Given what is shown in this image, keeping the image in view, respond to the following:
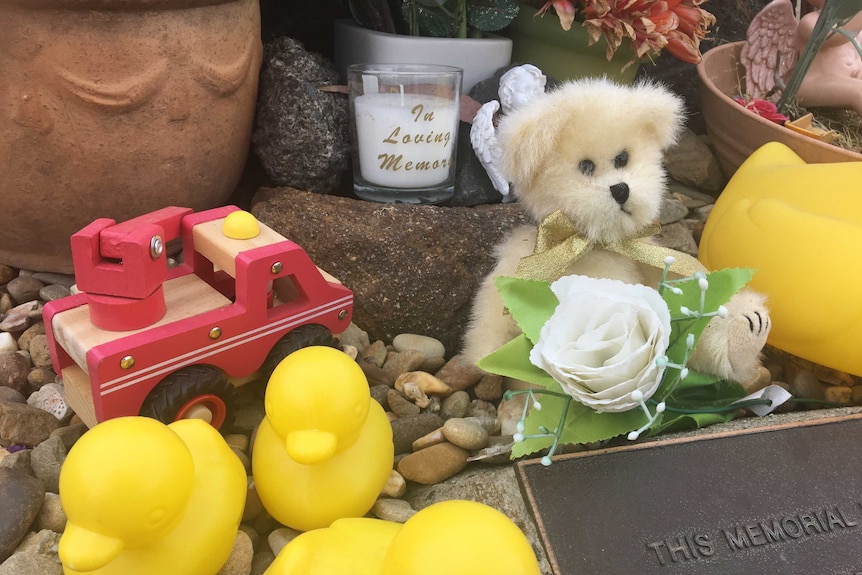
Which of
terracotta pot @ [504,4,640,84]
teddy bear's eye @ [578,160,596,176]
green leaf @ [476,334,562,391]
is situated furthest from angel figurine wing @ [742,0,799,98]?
green leaf @ [476,334,562,391]

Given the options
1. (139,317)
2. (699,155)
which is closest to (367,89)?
(139,317)

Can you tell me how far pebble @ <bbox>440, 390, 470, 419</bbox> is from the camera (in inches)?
41.8

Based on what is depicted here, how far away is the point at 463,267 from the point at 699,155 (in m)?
0.93

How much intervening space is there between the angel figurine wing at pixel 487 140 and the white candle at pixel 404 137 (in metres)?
0.06

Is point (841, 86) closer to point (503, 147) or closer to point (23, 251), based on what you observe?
point (503, 147)

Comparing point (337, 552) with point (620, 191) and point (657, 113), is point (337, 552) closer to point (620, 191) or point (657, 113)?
point (620, 191)

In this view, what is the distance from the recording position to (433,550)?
1.82 feet

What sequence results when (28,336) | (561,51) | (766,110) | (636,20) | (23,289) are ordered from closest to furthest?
(28,336) → (23,289) → (636,20) → (561,51) → (766,110)

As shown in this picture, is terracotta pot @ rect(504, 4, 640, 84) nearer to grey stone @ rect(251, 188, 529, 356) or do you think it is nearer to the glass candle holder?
the glass candle holder

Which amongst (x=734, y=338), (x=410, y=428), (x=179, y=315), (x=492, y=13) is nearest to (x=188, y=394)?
(x=179, y=315)

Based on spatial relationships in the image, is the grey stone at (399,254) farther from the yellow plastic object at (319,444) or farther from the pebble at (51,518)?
the pebble at (51,518)

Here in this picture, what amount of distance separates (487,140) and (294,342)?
596mm

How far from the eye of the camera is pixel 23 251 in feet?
4.16

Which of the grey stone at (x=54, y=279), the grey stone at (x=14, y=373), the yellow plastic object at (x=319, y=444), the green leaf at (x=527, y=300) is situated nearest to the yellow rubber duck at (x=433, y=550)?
the yellow plastic object at (x=319, y=444)
